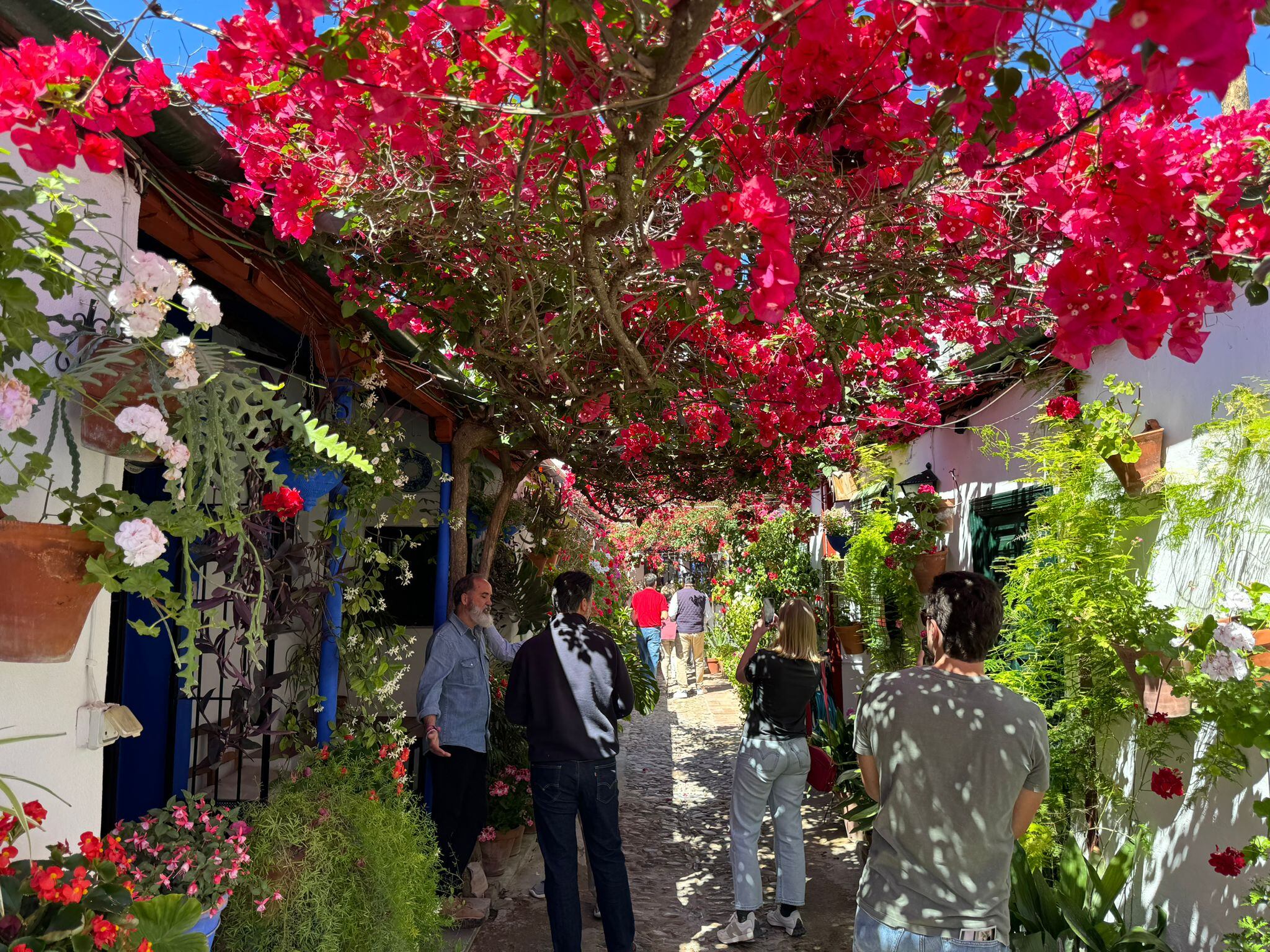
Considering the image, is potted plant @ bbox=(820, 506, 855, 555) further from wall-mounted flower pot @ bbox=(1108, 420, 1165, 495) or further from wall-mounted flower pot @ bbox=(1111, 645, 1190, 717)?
wall-mounted flower pot @ bbox=(1111, 645, 1190, 717)

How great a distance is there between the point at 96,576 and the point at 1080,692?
3872 millimetres

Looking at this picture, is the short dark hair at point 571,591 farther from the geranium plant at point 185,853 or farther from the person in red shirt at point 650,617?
the person in red shirt at point 650,617

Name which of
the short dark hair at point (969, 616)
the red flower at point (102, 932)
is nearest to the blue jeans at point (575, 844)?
the short dark hair at point (969, 616)

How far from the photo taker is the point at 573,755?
403 cm

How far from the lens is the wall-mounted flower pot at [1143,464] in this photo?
3.64 meters

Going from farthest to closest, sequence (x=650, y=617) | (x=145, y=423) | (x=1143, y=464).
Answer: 1. (x=650, y=617)
2. (x=1143, y=464)
3. (x=145, y=423)

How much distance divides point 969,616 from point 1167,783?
1.45 m

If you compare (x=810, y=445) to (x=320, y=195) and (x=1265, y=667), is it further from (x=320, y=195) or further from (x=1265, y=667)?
(x=320, y=195)

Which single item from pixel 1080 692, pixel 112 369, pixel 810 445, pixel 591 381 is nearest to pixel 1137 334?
pixel 112 369

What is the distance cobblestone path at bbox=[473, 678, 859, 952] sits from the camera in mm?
4613

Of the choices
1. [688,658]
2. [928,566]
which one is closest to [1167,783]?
[928,566]

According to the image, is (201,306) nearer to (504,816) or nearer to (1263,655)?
(1263,655)

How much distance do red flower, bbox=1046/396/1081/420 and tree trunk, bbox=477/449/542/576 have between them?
11.5ft

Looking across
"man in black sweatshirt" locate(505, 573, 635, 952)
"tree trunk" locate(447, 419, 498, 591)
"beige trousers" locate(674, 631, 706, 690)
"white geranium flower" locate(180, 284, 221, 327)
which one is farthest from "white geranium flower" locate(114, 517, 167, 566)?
"beige trousers" locate(674, 631, 706, 690)
